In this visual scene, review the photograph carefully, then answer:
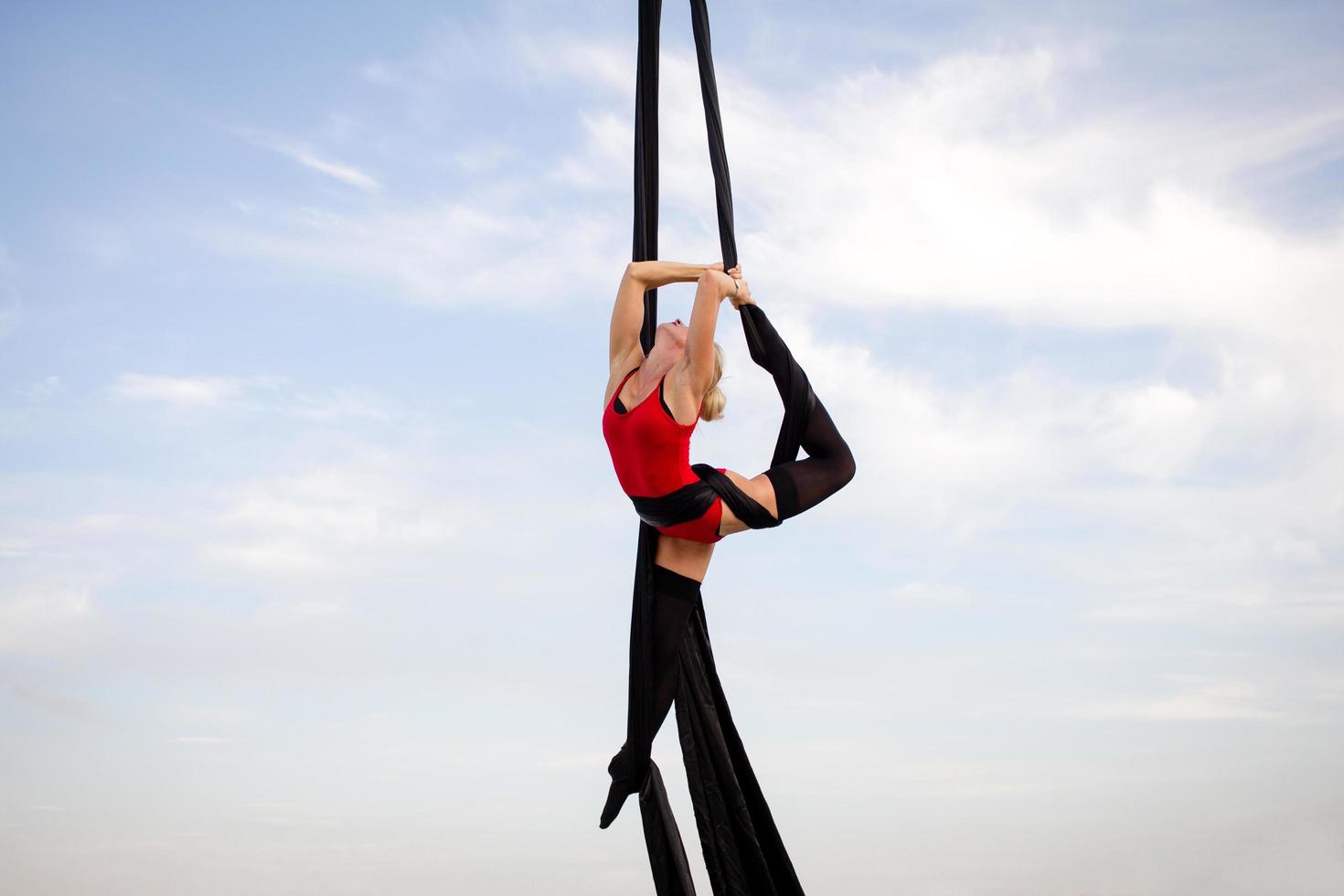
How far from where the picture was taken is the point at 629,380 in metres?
5.39

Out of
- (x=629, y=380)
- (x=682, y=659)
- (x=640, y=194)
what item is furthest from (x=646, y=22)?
(x=682, y=659)

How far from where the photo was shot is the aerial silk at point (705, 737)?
17.3ft

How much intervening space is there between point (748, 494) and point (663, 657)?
31.8 inches

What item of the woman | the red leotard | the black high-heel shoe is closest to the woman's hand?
the woman

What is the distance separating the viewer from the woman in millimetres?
5125

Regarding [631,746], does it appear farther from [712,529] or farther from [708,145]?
[708,145]

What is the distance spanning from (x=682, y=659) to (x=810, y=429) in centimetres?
115

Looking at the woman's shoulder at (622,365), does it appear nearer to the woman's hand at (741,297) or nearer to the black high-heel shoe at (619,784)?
the woman's hand at (741,297)

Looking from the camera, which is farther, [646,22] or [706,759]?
[646,22]

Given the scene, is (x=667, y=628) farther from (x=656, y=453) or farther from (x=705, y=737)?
(x=656, y=453)

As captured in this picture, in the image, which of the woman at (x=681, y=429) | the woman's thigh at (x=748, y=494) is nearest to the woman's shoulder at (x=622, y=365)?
the woman at (x=681, y=429)

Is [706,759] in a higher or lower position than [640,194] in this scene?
lower

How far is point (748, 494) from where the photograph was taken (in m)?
5.25

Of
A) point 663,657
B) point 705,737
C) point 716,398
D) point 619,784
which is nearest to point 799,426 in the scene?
point 716,398
